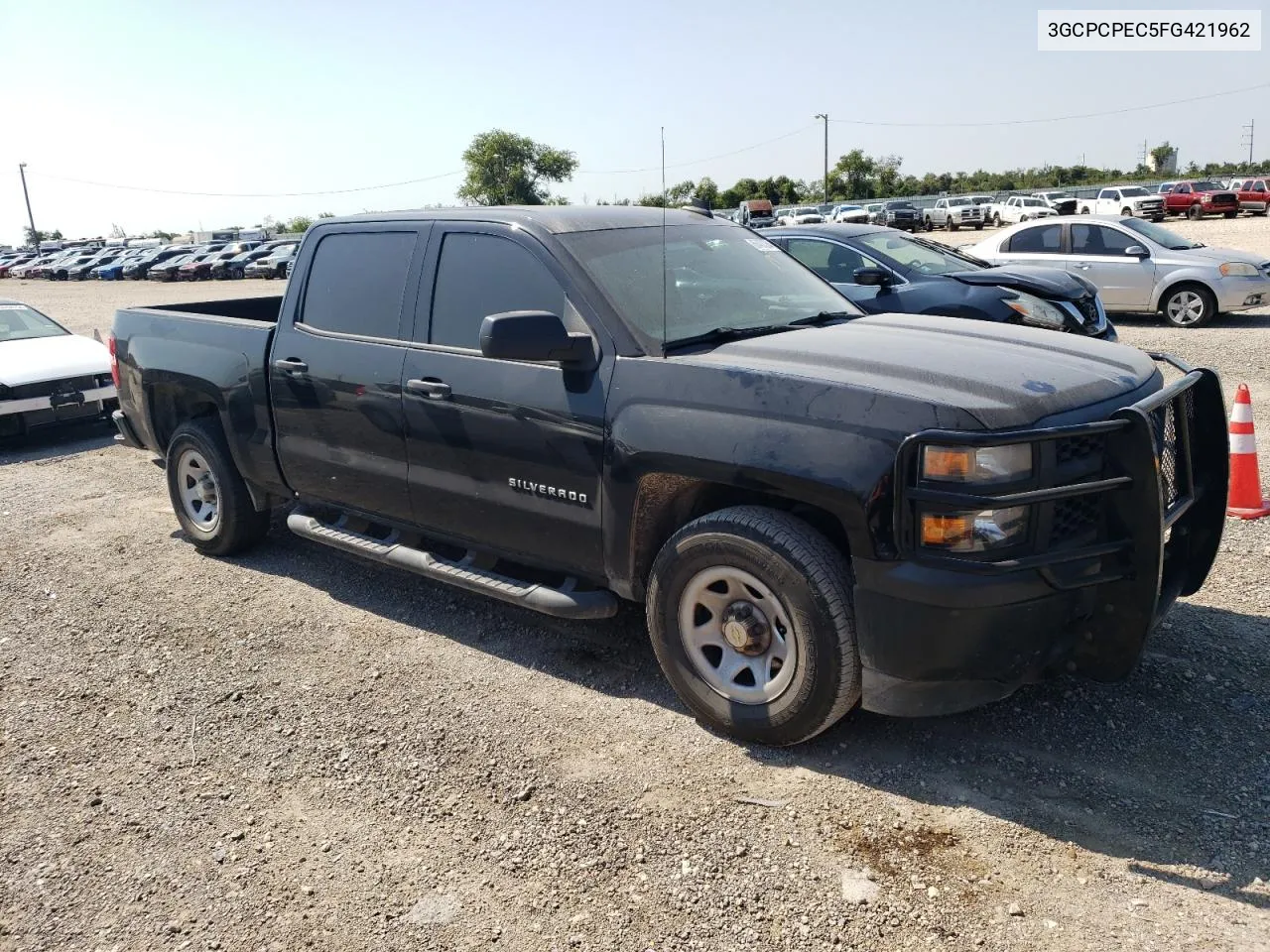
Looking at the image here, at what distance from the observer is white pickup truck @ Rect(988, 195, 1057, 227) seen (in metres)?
43.4

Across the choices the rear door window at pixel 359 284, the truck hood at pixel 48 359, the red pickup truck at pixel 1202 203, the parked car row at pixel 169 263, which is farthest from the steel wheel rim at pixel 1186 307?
the parked car row at pixel 169 263

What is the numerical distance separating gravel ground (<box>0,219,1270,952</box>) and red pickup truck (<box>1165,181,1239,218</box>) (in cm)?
4084

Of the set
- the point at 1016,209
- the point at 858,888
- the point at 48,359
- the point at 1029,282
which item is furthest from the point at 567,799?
the point at 1016,209

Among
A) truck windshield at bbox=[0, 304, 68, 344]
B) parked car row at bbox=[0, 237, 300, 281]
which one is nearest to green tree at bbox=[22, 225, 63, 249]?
parked car row at bbox=[0, 237, 300, 281]

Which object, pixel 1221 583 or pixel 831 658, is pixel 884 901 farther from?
pixel 1221 583

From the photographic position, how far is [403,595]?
17.9 ft

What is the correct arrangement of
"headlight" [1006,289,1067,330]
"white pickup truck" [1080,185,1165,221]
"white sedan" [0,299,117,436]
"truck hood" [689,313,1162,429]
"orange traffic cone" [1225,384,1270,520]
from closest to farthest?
"truck hood" [689,313,1162,429] < "orange traffic cone" [1225,384,1270,520] < "headlight" [1006,289,1067,330] < "white sedan" [0,299,117,436] < "white pickup truck" [1080,185,1165,221]

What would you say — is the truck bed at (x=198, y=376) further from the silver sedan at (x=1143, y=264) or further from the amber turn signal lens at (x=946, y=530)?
the silver sedan at (x=1143, y=264)

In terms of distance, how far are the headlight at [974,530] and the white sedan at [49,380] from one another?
8.52 meters

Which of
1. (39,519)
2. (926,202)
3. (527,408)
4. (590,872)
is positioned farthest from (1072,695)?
(926,202)

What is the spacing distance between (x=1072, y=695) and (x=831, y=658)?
122 centimetres

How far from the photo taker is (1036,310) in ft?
31.2

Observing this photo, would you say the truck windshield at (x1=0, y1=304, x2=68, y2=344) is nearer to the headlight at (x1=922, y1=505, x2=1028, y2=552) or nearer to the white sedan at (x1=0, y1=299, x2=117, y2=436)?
the white sedan at (x1=0, y1=299, x2=117, y2=436)

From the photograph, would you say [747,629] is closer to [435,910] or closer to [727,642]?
[727,642]
